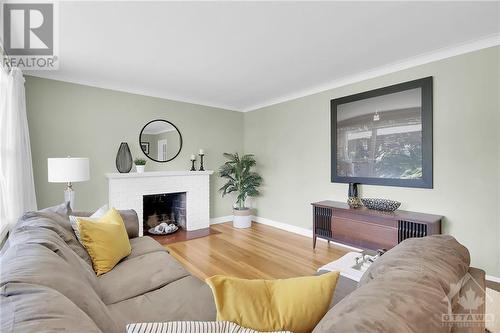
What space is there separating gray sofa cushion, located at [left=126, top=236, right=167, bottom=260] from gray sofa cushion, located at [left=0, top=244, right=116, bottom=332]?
1.05 metres

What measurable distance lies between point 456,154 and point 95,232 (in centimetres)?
345

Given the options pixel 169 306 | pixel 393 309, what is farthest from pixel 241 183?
pixel 393 309

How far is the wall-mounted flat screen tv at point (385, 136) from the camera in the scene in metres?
2.76

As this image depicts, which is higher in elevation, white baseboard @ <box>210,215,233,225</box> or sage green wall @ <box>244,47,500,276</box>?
sage green wall @ <box>244,47,500,276</box>

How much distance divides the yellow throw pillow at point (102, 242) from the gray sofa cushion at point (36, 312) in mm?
1109

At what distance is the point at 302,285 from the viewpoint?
2.66 ft

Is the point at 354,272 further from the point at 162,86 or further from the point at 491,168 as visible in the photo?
the point at 162,86

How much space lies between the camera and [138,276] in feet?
5.20

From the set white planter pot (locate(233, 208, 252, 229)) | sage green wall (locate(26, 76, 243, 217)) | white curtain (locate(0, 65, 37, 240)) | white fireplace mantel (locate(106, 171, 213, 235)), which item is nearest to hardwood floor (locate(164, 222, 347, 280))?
white planter pot (locate(233, 208, 252, 229))

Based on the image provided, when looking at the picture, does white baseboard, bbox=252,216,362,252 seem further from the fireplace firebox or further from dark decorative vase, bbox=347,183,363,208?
the fireplace firebox

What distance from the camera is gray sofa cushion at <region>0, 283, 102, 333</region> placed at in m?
0.53

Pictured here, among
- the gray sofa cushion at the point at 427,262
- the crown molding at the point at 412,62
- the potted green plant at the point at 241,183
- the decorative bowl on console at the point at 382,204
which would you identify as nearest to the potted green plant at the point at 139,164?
the potted green plant at the point at 241,183

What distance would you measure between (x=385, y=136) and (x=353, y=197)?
86cm

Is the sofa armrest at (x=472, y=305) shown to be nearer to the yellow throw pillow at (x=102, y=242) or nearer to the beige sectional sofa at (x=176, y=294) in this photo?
the beige sectional sofa at (x=176, y=294)
